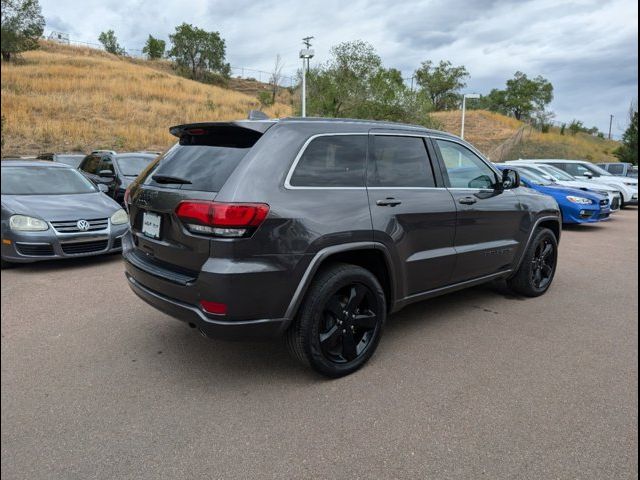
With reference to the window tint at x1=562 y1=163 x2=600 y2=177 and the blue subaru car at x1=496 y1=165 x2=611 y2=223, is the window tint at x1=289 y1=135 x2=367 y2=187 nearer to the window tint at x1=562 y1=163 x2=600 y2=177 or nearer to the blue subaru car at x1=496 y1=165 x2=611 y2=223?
the blue subaru car at x1=496 y1=165 x2=611 y2=223

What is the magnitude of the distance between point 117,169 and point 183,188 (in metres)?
7.66

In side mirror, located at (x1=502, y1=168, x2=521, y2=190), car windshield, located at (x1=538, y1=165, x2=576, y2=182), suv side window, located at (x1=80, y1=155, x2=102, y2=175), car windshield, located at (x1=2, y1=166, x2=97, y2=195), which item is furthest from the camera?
car windshield, located at (x1=538, y1=165, x2=576, y2=182)

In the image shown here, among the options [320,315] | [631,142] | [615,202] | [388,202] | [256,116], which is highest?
[631,142]

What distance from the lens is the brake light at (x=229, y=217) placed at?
263 centimetres

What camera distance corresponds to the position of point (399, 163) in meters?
3.63

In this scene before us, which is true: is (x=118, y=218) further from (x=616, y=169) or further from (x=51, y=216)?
(x=616, y=169)

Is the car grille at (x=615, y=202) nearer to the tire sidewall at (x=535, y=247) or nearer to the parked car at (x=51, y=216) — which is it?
the tire sidewall at (x=535, y=247)

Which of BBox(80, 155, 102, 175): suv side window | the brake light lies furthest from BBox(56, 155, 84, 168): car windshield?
the brake light

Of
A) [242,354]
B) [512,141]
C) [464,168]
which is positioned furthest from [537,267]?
[512,141]

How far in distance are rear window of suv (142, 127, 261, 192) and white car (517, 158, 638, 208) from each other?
13.9 metres

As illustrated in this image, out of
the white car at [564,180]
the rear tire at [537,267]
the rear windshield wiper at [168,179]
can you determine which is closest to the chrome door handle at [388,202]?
the rear windshield wiper at [168,179]

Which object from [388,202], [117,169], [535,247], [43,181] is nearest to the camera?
[388,202]

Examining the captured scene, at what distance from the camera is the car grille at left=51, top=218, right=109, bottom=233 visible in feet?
19.2

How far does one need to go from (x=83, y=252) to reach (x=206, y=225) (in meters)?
4.20
